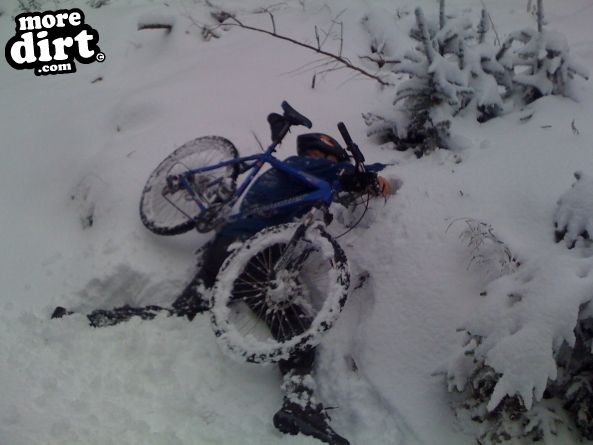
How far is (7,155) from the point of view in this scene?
5.92 m

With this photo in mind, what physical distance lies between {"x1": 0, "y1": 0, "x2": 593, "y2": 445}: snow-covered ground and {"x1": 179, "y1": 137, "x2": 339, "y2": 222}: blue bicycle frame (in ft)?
1.80


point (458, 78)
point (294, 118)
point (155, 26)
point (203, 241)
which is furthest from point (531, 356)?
point (155, 26)

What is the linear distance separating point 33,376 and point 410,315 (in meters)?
2.70

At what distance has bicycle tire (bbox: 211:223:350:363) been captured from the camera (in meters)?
3.35

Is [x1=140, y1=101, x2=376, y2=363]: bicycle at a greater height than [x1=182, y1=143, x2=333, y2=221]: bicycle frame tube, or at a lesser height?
lesser

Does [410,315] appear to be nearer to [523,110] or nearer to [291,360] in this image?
[291,360]

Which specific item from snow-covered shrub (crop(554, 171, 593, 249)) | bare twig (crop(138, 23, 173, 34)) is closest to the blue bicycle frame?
snow-covered shrub (crop(554, 171, 593, 249))

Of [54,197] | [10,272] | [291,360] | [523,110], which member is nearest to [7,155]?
[54,197]

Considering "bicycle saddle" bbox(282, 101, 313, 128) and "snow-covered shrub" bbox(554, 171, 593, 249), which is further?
"bicycle saddle" bbox(282, 101, 313, 128)

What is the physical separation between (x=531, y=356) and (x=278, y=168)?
2343 mm

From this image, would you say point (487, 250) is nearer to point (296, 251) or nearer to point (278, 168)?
point (296, 251)

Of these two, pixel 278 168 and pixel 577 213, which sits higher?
pixel 577 213

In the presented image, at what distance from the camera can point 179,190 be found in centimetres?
450

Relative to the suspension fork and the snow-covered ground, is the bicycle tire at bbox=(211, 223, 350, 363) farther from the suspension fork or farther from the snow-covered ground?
the snow-covered ground
